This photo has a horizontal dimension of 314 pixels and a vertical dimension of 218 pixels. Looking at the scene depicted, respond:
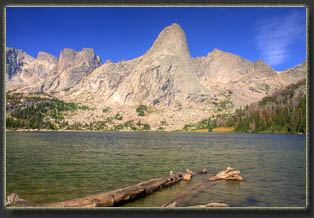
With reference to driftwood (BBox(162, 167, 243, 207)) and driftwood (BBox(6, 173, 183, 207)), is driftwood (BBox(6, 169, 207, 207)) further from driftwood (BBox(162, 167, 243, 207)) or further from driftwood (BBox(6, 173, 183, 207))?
driftwood (BBox(162, 167, 243, 207))

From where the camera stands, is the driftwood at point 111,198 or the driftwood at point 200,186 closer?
the driftwood at point 111,198

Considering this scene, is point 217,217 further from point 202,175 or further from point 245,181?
point 202,175

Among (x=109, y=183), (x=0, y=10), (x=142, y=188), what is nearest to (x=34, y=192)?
(x=109, y=183)

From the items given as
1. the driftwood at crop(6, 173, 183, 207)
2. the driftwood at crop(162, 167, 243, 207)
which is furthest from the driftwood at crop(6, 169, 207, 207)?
the driftwood at crop(162, 167, 243, 207)

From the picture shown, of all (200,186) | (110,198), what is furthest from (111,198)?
(200,186)

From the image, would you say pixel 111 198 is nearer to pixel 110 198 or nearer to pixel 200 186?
pixel 110 198

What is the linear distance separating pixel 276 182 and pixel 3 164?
2227cm

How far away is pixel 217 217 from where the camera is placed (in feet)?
27.6

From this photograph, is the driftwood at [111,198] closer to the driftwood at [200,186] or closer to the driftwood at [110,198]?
the driftwood at [110,198]

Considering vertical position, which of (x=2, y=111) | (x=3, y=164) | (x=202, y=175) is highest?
(x=2, y=111)

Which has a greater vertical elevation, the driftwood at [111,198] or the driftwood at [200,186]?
the driftwood at [111,198]

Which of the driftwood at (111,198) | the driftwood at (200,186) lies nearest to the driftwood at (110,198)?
the driftwood at (111,198)

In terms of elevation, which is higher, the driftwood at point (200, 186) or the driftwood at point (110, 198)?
the driftwood at point (110, 198)

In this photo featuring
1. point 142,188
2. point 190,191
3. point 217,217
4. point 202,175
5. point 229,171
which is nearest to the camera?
point 217,217
